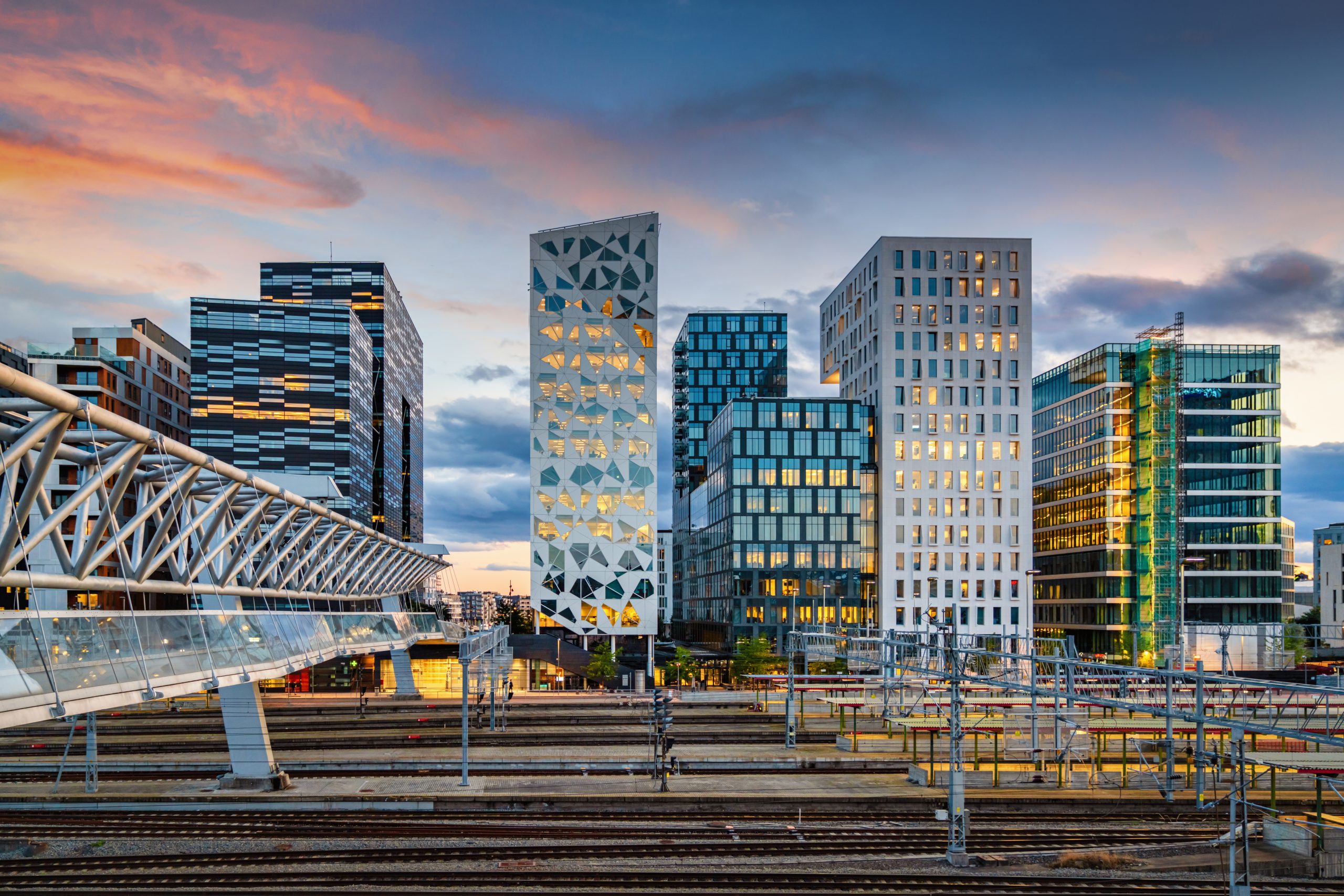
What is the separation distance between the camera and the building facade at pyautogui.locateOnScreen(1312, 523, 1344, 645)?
442ft

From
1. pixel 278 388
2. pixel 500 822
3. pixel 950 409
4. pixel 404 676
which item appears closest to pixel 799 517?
pixel 950 409

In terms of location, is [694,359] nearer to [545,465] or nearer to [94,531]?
[545,465]

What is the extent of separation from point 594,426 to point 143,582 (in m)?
65.9

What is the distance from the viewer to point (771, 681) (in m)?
73.3

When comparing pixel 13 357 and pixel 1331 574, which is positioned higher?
pixel 13 357

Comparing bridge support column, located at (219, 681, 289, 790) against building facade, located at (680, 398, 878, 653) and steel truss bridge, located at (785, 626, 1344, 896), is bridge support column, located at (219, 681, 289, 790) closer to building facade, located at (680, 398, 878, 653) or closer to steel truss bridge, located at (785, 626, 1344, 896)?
steel truss bridge, located at (785, 626, 1344, 896)

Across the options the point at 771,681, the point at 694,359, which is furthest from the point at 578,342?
the point at 694,359

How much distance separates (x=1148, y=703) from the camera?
4575 cm

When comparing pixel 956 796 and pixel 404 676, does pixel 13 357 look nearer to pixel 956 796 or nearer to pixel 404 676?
pixel 404 676

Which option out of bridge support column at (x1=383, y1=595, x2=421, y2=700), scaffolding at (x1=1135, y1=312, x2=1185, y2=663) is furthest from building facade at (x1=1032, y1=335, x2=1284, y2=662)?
bridge support column at (x1=383, y1=595, x2=421, y2=700)

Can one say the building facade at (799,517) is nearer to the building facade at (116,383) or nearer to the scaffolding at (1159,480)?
the scaffolding at (1159,480)

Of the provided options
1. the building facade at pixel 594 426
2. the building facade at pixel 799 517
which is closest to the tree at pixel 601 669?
the building facade at pixel 594 426

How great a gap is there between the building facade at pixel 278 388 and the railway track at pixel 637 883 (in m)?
106

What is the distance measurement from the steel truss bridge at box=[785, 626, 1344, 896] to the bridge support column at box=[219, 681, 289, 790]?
24.4m
